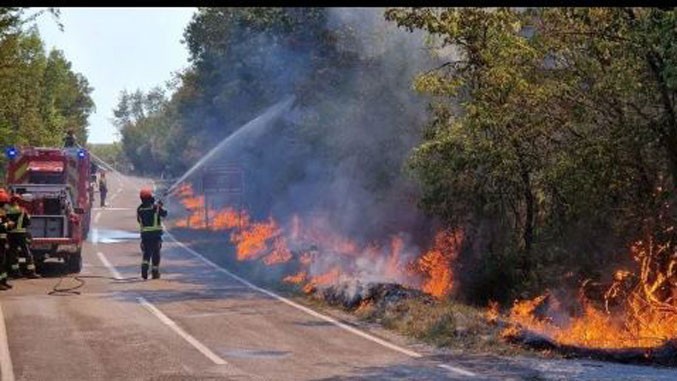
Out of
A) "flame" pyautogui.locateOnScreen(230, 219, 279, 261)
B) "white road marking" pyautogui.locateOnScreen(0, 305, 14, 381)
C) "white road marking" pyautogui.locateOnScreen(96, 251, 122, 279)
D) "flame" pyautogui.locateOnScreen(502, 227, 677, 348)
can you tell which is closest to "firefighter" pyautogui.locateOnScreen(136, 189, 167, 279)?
"white road marking" pyautogui.locateOnScreen(96, 251, 122, 279)

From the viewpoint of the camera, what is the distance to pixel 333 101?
25.0 m

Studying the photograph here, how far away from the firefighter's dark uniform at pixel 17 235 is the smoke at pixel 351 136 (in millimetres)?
6361

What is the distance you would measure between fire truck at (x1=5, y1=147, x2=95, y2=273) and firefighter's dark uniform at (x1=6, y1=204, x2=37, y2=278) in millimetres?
1001

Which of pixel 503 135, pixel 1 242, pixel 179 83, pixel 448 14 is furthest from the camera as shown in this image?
pixel 179 83

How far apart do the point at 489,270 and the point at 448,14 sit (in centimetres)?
731

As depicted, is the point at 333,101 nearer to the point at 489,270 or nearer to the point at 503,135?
the point at 489,270

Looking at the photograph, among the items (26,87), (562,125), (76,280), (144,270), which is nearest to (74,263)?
(76,280)

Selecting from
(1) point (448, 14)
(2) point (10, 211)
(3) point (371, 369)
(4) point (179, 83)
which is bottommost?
(3) point (371, 369)

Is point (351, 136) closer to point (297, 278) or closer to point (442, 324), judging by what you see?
point (297, 278)

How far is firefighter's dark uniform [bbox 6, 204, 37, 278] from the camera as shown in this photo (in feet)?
56.7

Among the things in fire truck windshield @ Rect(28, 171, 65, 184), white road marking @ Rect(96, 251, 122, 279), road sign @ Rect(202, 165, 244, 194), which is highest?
road sign @ Rect(202, 165, 244, 194)

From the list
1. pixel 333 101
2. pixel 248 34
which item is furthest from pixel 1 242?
pixel 248 34

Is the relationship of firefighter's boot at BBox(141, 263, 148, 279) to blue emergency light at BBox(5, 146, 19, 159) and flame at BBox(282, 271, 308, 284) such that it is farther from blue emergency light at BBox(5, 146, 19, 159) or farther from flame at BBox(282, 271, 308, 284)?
blue emergency light at BBox(5, 146, 19, 159)

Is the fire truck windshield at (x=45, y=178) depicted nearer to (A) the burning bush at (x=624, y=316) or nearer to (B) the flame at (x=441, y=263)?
(B) the flame at (x=441, y=263)
